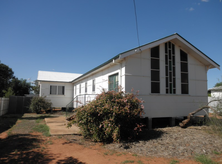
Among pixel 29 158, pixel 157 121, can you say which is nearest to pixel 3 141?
pixel 29 158

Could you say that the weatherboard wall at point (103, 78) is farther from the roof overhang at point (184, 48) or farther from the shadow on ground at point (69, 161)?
the shadow on ground at point (69, 161)

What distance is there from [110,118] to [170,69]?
5.28 m

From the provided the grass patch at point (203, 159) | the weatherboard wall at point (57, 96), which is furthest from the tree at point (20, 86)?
the grass patch at point (203, 159)

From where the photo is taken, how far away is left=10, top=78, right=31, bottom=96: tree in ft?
114

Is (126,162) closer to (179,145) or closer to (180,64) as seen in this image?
(179,145)

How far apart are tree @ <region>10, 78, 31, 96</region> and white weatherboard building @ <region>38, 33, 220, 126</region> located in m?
30.4

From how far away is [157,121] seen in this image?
10719 millimetres

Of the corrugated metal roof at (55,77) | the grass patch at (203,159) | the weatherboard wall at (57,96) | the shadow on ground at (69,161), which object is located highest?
the corrugated metal roof at (55,77)

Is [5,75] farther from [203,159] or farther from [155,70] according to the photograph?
[203,159]

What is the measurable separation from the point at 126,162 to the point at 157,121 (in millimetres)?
6461

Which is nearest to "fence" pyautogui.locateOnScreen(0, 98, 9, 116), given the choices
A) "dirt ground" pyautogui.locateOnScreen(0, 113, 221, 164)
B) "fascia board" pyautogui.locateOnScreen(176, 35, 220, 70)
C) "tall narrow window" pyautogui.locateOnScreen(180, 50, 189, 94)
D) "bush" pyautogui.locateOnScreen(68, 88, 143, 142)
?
"dirt ground" pyautogui.locateOnScreen(0, 113, 221, 164)

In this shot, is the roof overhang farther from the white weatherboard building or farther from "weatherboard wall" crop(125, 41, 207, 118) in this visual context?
"weatherboard wall" crop(125, 41, 207, 118)

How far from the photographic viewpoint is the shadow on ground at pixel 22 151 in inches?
192

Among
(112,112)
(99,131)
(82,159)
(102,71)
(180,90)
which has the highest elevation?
(102,71)
